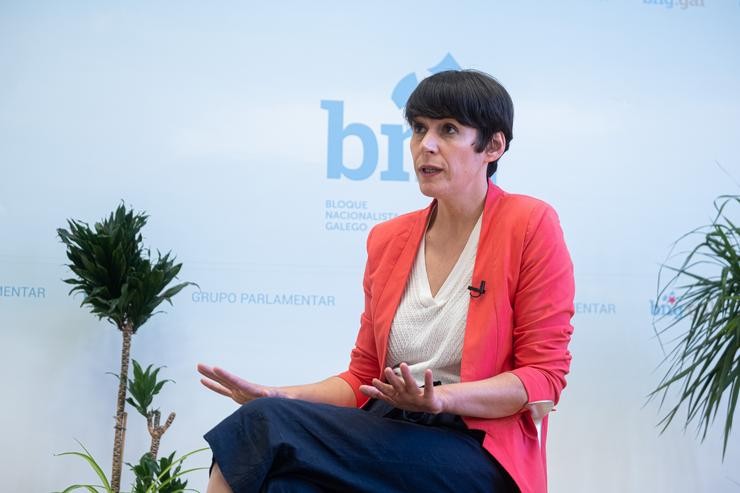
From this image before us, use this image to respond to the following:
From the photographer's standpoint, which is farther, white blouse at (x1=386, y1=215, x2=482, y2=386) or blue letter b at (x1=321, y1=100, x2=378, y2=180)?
blue letter b at (x1=321, y1=100, x2=378, y2=180)

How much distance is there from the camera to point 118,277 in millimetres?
2979

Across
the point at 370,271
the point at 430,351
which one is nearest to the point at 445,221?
the point at 370,271

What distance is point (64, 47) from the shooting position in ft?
11.1

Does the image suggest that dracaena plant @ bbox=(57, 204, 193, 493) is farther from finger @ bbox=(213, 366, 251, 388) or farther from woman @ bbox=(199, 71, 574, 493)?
finger @ bbox=(213, 366, 251, 388)

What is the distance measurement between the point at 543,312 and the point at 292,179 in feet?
6.63

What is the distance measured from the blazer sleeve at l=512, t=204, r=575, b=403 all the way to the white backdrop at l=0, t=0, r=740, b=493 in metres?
1.87

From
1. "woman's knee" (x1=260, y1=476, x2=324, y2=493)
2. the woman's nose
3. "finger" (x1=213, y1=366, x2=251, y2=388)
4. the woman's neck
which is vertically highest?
the woman's nose

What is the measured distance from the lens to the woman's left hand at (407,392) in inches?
52.2

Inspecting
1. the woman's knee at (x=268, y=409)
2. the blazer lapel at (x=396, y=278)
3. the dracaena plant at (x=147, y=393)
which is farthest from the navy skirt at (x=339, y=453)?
the dracaena plant at (x=147, y=393)

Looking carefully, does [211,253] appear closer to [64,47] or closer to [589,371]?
[64,47]

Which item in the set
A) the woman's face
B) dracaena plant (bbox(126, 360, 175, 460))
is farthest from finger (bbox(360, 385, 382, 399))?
dracaena plant (bbox(126, 360, 175, 460))

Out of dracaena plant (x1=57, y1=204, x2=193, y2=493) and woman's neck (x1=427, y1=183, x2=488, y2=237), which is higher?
woman's neck (x1=427, y1=183, x2=488, y2=237)

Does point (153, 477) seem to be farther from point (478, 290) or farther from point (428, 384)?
point (428, 384)

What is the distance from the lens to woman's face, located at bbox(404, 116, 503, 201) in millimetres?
1698
